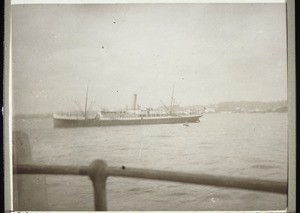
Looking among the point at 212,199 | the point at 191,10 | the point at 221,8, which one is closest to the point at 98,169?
the point at 212,199

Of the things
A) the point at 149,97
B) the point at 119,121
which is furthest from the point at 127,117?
the point at 149,97

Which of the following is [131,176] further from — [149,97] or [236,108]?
[236,108]

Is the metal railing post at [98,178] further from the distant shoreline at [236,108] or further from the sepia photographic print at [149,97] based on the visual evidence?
the distant shoreline at [236,108]

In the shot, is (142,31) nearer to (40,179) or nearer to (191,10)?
(191,10)

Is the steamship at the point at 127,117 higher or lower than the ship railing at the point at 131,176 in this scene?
higher

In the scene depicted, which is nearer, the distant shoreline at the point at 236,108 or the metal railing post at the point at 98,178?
the metal railing post at the point at 98,178

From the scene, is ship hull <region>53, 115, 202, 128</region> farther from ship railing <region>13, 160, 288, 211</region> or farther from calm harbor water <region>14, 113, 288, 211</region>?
ship railing <region>13, 160, 288, 211</region>

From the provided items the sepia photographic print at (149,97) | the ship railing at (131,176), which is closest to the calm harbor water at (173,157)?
the sepia photographic print at (149,97)
